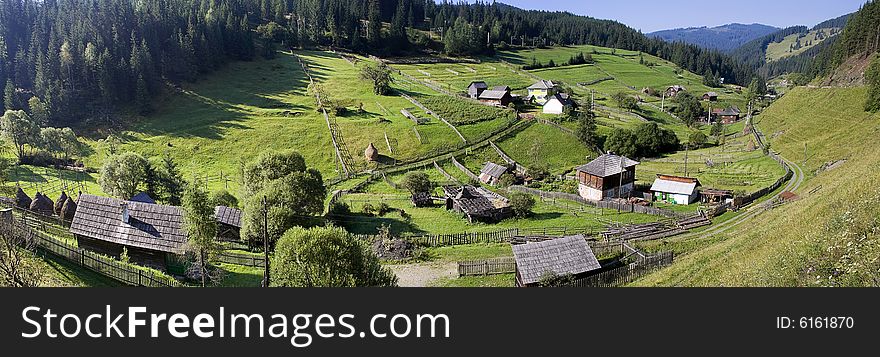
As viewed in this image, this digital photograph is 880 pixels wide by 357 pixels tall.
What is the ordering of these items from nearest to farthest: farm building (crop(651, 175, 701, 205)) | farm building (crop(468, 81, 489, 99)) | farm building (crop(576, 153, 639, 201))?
farm building (crop(651, 175, 701, 205))
farm building (crop(576, 153, 639, 201))
farm building (crop(468, 81, 489, 99))

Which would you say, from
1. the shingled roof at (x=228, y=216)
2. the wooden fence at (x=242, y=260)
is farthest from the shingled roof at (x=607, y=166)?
the shingled roof at (x=228, y=216)

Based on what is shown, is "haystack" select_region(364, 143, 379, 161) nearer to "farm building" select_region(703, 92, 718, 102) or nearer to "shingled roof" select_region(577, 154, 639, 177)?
"shingled roof" select_region(577, 154, 639, 177)

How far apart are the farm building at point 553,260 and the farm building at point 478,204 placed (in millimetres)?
15702

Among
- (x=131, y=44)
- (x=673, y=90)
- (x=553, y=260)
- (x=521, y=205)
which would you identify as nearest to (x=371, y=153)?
(x=521, y=205)

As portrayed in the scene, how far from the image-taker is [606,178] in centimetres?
5469

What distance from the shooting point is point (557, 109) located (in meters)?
92.3

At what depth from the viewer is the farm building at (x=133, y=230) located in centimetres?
3409

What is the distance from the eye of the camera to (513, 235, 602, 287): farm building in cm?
3234

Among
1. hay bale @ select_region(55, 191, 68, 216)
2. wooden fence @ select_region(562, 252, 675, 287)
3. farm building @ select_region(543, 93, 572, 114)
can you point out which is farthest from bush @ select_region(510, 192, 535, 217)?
farm building @ select_region(543, 93, 572, 114)

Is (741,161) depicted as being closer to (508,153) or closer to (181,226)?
(508,153)

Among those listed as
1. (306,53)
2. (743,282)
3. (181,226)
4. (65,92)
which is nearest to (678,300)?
(743,282)

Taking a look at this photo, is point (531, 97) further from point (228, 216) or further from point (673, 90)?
point (228, 216)

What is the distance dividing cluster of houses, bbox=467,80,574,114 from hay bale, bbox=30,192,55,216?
65.6 meters

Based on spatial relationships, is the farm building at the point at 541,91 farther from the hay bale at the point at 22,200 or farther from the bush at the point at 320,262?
the bush at the point at 320,262
